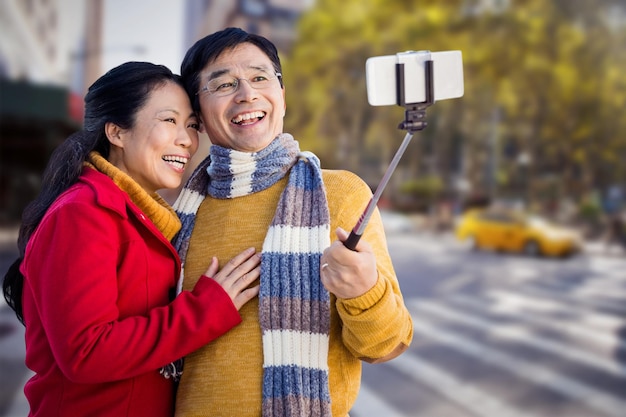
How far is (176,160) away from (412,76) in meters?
0.69

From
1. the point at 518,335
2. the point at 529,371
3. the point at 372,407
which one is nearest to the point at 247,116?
the point at 372,407

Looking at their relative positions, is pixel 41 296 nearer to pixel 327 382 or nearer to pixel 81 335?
pixel 81 335

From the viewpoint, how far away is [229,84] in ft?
5.38

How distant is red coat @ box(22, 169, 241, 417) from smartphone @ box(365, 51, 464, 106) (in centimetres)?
59

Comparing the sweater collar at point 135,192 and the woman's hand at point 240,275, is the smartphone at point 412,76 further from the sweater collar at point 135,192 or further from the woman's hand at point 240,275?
the sweater collar at point 135,192

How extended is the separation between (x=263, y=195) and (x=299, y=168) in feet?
0.37

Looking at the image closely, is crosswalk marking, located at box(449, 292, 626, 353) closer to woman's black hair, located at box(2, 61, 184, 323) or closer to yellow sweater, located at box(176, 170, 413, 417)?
yellow sweater, located at box(176, 170, 413, 417)

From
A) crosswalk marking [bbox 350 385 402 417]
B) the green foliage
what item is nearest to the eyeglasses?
crosswalk marking [bbox 350 385 402 417]

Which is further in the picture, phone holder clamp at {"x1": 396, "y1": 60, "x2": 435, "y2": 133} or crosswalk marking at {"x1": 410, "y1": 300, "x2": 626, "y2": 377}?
crosswalk marking at {"x1": 410, "y1": 300, "x2": 626, "y2": 377}

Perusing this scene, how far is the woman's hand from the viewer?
1.48 meters

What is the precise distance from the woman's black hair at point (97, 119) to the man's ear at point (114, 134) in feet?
0.04

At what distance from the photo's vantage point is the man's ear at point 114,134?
62.3 inches

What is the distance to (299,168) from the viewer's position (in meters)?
1.62

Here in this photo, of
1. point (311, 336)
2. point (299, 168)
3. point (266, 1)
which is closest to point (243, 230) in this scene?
point (299, 168)
